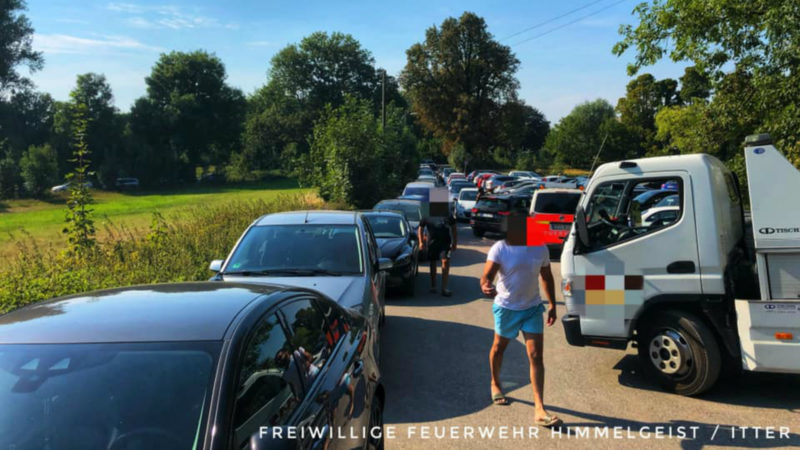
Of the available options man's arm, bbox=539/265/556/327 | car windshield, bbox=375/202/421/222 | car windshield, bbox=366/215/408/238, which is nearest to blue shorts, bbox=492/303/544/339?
man's arm, bbox=539/265/556/327

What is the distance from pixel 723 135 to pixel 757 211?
10045 mm

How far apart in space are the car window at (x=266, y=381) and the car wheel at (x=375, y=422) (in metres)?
1.01

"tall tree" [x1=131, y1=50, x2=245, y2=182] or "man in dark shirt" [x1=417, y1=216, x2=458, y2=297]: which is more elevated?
"tall tree" [x1=131, y1=50, x2=245, y2=182]

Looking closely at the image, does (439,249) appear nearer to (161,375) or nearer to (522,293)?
(522,293)

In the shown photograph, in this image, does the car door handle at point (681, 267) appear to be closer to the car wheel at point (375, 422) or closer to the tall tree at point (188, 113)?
the car wheel at point (375, 422)

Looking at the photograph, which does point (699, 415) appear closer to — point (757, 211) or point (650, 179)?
point (757, 211)

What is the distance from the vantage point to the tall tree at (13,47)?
174 feet

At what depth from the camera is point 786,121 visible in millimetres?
10219

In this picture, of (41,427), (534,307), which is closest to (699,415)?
(534,307)

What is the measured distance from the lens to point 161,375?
88.9 inches

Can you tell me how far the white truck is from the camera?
4965 mm

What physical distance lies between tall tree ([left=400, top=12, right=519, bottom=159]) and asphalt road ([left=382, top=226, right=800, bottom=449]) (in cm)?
4996

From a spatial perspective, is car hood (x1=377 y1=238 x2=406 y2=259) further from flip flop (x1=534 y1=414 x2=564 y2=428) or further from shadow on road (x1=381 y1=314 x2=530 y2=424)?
flip flop (x1=534 y1=414 x2=564 y2=428)

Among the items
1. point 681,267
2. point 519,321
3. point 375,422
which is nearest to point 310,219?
point 519,321
